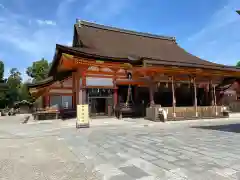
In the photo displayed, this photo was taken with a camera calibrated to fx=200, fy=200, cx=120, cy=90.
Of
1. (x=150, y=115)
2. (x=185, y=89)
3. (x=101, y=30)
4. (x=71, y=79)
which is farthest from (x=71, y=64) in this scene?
(x=185, y=89)

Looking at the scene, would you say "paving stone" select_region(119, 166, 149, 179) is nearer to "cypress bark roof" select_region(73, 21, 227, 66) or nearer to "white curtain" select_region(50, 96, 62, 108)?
"cypress bark roof" select_region(73, 21, 227, 66)

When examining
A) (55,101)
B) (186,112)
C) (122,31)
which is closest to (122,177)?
(186,112)

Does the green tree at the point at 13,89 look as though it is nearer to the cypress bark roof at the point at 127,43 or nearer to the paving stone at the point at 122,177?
the cypress bark roof at the point at 127,43

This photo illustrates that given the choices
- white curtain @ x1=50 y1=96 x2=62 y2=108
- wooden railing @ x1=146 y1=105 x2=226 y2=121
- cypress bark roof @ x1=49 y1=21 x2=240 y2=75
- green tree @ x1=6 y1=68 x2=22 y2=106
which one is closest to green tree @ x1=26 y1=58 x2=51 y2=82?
green tree @ x1=6 y1=68 x2=22 y2=106

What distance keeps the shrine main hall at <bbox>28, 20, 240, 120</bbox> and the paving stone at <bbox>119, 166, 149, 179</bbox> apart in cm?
901

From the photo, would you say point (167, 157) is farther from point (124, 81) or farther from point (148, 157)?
point (124, 81)

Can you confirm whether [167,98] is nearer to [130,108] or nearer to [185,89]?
[185,89]

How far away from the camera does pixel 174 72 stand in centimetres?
1392

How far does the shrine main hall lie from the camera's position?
44.2 feet

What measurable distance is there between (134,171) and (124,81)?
12277 mm

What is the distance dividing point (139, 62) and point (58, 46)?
5414mm

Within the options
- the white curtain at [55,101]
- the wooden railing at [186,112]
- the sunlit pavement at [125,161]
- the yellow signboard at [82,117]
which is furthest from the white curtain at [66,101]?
the sunlit pavement at [125,161]

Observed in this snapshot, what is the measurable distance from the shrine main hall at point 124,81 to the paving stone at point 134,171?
9.01 meters

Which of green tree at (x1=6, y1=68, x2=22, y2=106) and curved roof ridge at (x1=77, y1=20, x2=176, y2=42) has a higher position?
curved roof ridge at (x1=77, y1=20, x2=176, y2=42)
